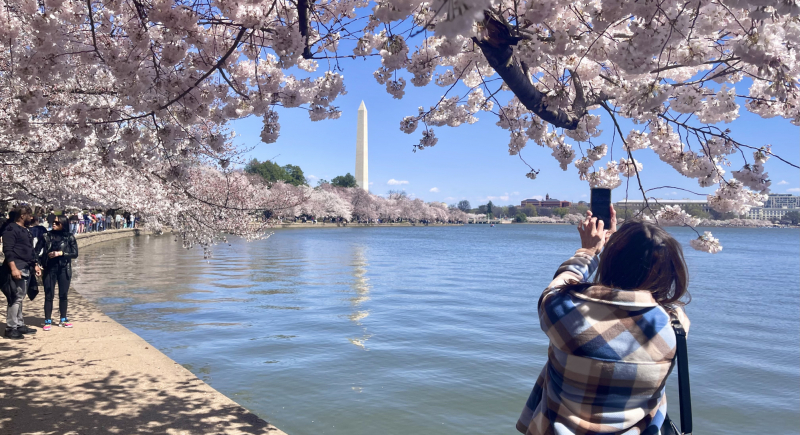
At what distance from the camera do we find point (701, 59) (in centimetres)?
305

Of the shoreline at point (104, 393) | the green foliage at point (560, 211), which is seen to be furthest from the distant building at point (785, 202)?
the green foliage at point (560, 211)

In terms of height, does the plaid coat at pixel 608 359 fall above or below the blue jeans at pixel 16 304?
above

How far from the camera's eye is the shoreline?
399 cm

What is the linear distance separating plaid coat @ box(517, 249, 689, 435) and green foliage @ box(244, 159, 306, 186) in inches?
3344

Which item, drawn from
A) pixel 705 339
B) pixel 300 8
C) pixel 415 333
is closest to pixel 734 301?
pixel 705 339

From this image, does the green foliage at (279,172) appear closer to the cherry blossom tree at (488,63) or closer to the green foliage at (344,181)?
the green foliage at (344,181)

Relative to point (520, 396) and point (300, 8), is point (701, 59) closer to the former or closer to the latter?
point (300, 8)

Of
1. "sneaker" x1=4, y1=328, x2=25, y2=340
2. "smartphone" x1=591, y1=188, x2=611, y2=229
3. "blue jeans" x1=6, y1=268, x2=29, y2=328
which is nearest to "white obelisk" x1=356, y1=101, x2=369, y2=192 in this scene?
"blue jeans" x1=6, y1=268, x2=29, y2=328

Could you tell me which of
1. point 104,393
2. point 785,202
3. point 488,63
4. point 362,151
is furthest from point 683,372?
point 362,151

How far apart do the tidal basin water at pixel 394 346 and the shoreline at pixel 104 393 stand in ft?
2.85

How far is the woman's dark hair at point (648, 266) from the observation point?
1784mm

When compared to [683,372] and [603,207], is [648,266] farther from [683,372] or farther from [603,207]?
[603,207]

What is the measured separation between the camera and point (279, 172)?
3777 inches

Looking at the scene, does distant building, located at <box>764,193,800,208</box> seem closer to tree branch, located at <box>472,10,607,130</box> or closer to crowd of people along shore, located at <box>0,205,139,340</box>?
tree branch, located at <box>472,10,607,130</box>
